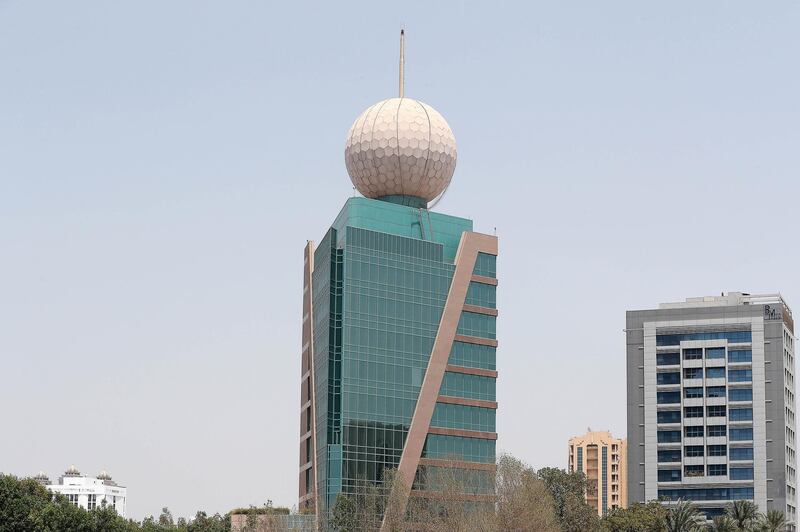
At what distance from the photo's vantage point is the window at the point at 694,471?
479 feet

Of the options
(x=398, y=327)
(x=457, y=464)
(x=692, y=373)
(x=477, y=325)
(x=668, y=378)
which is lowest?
(x=457, y=464)

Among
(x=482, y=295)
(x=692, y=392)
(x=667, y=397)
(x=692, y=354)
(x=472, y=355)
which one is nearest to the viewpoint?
(x=472, y=355)

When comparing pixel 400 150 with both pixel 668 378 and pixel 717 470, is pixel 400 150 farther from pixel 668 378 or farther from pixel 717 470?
pixel 717 470

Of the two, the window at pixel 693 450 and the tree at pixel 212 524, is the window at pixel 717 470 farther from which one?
the tree at pixel 212 524

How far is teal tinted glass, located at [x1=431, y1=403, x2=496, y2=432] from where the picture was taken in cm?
10156

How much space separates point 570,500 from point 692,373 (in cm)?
4465

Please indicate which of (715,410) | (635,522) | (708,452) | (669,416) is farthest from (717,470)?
(635,522)

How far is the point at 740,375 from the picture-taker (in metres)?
148

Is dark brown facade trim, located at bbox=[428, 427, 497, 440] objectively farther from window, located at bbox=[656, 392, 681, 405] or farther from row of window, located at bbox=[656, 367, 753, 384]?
row of window, located at bbox=[656, 367, 753, 384]

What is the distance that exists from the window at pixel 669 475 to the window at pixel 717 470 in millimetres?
3817

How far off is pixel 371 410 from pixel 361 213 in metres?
17.3

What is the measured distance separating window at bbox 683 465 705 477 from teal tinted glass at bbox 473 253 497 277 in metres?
53.5

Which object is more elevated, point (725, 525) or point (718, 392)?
point (718, 392)

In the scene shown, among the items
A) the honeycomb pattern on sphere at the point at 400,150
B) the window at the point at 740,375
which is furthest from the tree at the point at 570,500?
the window at the point at 740,375
